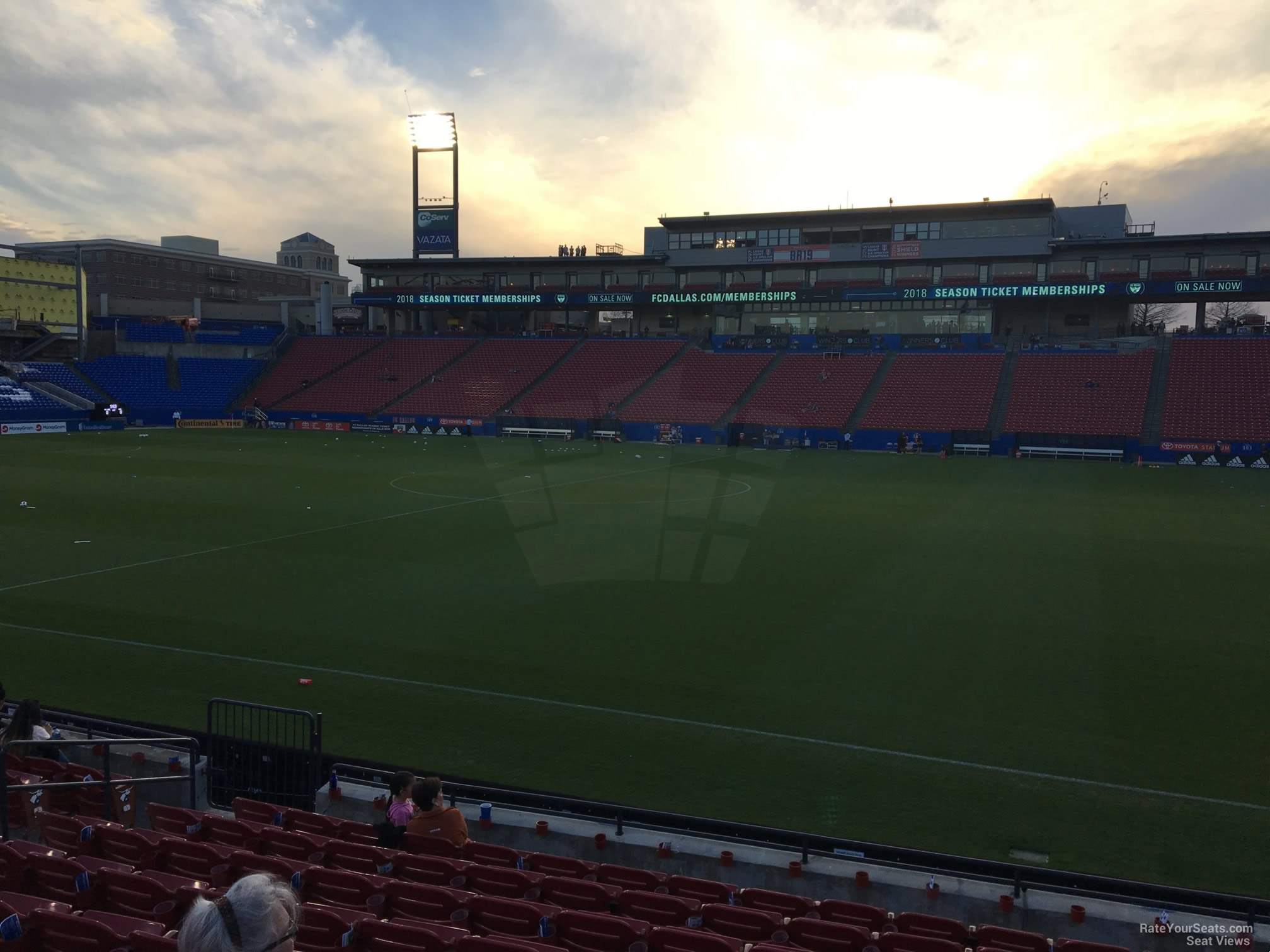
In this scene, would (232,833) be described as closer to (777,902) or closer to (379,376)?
(777,902)

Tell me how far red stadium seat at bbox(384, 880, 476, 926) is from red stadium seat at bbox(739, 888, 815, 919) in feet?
6.51

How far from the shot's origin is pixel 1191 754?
Answer: 1056 centimetres

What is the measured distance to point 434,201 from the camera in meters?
70.7

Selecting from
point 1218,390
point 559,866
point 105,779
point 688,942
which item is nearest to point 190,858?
point 105,779

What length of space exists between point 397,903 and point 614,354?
63098 millimetres

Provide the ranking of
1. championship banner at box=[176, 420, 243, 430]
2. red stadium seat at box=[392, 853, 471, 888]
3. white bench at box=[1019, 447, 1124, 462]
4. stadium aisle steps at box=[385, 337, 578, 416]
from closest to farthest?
1. red stadium seat at box=[392, 853, 471, 888]
2. white bench at box=[1019, 447, 1124, 462]
3. championship banner at box=[176, 420, 243, 430]
4. stadium aisle steps at box=[385, 337, 578, 416]

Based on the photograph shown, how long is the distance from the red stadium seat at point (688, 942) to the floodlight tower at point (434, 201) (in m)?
69.1

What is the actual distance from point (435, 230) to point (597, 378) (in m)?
19.4

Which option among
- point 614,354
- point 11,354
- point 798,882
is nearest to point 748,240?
point 614,354

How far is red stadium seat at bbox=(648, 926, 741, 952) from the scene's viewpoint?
4.85 m

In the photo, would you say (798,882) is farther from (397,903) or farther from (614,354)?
(614,354)

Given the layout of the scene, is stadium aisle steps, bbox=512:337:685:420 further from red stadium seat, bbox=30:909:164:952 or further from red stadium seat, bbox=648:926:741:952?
red stadium seat, bbox=30:909:164:952

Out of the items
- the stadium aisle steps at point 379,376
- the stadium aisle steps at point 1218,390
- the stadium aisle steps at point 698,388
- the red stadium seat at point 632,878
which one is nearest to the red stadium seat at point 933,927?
the red stadium seat at point 632,878

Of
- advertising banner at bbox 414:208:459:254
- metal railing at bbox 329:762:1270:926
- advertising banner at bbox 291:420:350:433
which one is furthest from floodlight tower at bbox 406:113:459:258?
metal railing at bbox 329:762:1270:926
